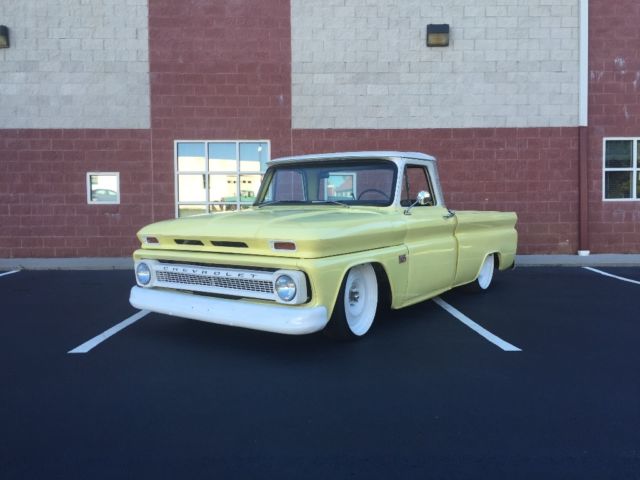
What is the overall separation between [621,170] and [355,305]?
8928 mm

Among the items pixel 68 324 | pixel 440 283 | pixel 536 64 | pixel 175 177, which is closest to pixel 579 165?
pixel 536 64

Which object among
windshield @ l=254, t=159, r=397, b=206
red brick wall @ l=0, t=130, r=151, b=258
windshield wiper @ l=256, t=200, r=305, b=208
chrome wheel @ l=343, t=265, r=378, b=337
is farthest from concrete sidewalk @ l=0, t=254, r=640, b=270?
chrome wheel @ l=343, t=265, r=378, b=337

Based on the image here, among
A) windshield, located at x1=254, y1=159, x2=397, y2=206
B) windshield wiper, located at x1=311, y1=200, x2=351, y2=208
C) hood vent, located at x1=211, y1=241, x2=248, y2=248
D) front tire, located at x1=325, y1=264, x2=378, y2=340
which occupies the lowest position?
front tire, located at x1=325, y1=264, x2=378, y2=340

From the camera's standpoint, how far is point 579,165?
1124 centimetres

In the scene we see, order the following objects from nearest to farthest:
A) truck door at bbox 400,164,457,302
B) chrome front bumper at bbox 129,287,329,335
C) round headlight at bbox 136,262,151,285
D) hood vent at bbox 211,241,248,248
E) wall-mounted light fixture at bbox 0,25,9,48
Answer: chrome front bumper at bbox 129,287,329,335 < hood vent at bbox 211,241,248,248 < round headlight at bbox 136,262,151,285 < truck door at bbox 400,164,457,302 < wall-mounted light fixture at bbox 0,25,9,48

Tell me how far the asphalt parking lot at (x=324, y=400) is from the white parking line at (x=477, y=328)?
74mm

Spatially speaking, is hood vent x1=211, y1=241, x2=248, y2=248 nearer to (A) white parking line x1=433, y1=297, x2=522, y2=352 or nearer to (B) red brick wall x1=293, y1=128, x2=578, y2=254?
(A) white parking line x1=433, y1=297, x2=522, y2=352

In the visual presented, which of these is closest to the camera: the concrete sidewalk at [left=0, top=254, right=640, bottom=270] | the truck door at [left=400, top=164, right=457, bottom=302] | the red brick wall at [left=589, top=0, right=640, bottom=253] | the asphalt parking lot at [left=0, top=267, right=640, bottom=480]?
the asphalt parking lot at [left=0, top=267, right=640, bottom=480]

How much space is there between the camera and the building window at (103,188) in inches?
440

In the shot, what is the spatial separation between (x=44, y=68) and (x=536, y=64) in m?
9.63

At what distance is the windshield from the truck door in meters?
0.24

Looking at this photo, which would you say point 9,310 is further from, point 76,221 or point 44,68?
point 44,68

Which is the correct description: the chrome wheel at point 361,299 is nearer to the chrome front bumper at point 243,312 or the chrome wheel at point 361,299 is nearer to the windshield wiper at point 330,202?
the chrome front bumper at point 243,312

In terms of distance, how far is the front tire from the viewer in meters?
4.55
